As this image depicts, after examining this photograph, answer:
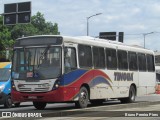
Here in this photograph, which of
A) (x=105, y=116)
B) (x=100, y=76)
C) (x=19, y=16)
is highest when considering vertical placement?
(x=19, y=16)

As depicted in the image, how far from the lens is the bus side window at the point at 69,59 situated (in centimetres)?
1859

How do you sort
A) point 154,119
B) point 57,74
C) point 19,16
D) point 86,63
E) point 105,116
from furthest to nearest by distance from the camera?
point 19,16 < point 86,63 < point 57,74 < point 105,116 < point 154,119

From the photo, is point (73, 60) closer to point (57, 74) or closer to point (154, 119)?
point (57, 74)

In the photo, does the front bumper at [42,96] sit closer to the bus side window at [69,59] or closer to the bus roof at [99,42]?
the bus side window at [69,59]

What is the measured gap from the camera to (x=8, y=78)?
926 inches

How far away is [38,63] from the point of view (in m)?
18.4

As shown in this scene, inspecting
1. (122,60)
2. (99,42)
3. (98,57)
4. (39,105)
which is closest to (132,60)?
(122,60)

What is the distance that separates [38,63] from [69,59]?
4.25 ft

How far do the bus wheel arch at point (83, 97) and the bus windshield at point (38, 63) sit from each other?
1.84 m

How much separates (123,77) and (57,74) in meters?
6.44

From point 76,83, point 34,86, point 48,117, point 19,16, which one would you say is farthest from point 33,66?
point 19,16

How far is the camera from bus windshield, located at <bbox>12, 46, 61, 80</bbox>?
18281 millimetres

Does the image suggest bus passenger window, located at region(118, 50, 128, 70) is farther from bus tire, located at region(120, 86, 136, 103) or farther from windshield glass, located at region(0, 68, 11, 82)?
windshield glass, located at region(0, 68, 11, 82)

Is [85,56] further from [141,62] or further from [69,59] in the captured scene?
Answer: [141,62]
